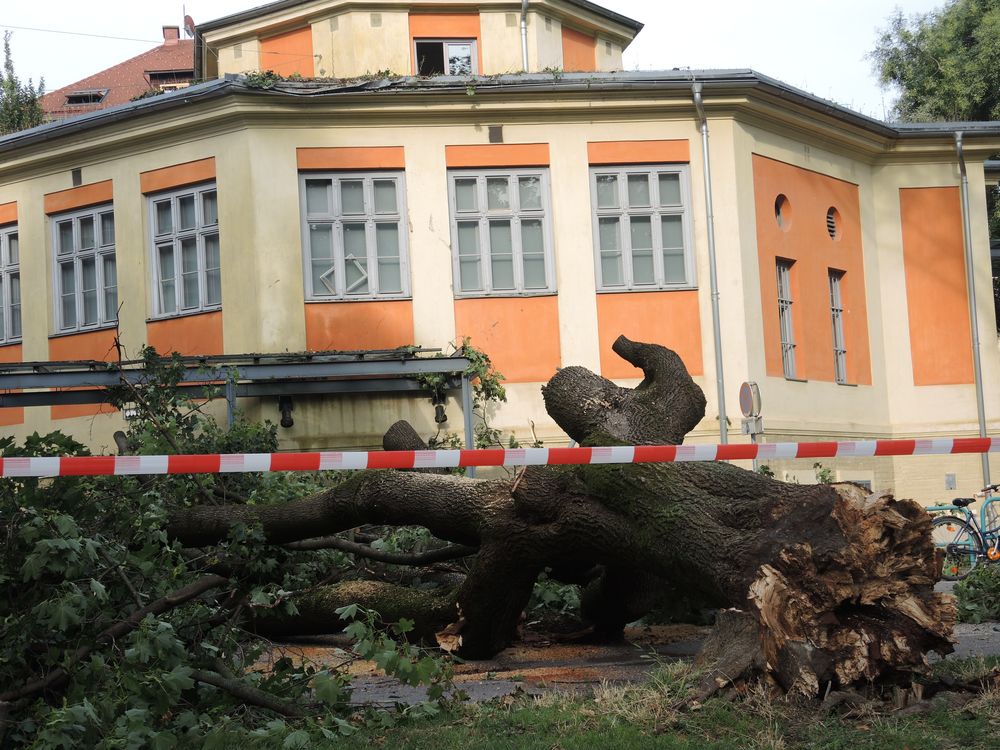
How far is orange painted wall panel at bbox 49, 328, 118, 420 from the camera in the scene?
2011 cm

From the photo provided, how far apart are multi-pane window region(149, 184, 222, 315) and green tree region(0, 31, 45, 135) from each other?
27168 mm

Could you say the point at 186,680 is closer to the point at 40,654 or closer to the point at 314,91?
the point at 40,654

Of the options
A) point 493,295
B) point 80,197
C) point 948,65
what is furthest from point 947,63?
point 80,197

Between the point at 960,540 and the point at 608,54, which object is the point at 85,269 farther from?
the point at 960,540

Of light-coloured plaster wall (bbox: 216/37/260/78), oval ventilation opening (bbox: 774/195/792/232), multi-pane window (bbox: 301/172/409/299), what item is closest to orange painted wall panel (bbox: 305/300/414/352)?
multi-pane window (bbox: 301/172/409/299)

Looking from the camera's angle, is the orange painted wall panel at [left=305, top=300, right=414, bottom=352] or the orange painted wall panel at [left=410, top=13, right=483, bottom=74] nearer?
the orange painted wall panel at [left=305, top=300, right=414, bottom=352]

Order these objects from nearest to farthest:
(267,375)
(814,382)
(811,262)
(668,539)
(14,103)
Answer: (668,539) → (267,375) → (814,382) → (811,262) → (14,103)

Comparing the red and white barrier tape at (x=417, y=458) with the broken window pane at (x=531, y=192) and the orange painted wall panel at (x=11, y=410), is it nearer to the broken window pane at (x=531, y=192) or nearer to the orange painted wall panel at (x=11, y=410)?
the broken window pane at (x=531, y=192)

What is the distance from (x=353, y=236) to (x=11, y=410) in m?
6.56

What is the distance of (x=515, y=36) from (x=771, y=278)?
641 centimetres

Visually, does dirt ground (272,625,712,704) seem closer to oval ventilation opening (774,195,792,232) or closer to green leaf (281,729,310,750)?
green leaf (281,729,310,750)

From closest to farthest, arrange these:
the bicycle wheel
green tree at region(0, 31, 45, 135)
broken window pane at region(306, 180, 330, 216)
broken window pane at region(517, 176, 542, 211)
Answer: the bicycle wheel, broken window pane at region(306, 180, 330, 216), broken window pane at region(517, 176, 542, 211), green tree at region(0, 31, 45, 135)

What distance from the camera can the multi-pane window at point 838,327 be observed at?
21.5m

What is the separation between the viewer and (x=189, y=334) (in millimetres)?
19562
